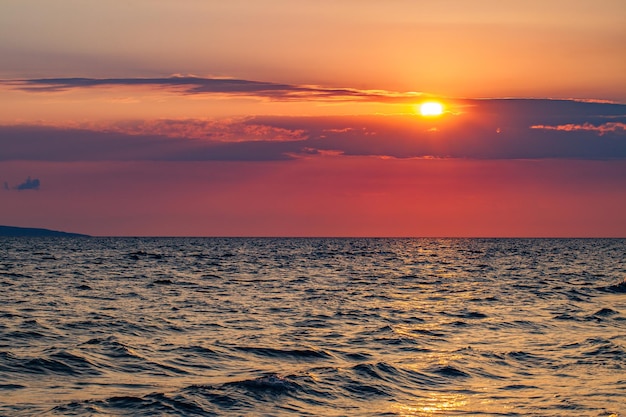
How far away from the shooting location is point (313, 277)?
72.9 meters

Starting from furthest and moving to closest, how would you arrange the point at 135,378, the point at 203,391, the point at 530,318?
the point at 530,318, the point at 135,378, the point at 203,391

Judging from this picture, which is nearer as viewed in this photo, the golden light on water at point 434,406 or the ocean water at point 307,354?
the golden light on water at point 434,406

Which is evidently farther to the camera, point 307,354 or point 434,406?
point 307,354

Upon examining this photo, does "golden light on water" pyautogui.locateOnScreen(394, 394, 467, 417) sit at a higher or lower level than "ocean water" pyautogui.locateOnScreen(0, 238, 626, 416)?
higher

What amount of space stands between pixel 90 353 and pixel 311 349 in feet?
24.5

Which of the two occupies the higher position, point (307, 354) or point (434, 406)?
point (434, 406)

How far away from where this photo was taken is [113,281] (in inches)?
2480

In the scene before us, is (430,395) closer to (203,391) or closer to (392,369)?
(392,369)

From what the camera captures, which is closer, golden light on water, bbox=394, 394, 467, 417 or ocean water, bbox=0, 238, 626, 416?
golden light on water, bbox=394, 394, 467, 417

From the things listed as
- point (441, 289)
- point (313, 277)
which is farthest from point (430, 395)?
point (313, 277)

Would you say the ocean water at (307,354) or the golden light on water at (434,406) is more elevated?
the golden light on water at (434,406)

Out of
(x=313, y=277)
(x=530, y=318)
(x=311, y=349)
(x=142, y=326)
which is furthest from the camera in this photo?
(x=313, y=277)

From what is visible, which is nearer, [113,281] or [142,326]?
[142,326]

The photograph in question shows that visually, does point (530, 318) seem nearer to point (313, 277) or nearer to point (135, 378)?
point (135, 378)
